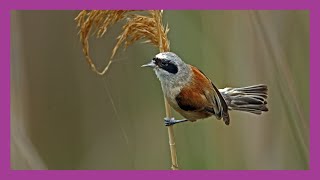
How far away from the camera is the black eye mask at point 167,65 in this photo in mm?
1520

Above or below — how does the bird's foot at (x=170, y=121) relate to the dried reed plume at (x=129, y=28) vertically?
below

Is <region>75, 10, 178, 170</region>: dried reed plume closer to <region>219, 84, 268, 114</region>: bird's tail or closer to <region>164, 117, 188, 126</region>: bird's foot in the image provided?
<region>164, 117, 188, 126</region>: bird's foot

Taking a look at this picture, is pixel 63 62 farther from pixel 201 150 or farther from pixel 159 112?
pixel 201 150

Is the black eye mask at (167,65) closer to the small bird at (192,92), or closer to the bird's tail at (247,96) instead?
the small bird at (192,92)

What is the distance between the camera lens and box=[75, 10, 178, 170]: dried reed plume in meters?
1.53

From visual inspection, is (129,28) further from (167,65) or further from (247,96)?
(247,96)

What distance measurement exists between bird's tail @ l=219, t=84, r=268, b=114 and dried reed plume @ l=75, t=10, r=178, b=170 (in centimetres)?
11

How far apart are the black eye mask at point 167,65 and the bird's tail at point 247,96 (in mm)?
106

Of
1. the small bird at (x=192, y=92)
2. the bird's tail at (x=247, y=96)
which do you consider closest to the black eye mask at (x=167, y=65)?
the small bird at (x=192, y=92)

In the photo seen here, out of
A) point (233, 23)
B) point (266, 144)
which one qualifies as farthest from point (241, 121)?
point (233, 23)

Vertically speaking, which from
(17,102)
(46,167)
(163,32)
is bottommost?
(46,167)

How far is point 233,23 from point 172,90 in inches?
6.9

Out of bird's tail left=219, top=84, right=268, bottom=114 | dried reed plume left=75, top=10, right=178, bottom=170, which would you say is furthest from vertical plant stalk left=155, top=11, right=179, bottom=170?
bird's tail left=219, top=84, right=268, bottom=114

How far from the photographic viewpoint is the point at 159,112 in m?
1.61
